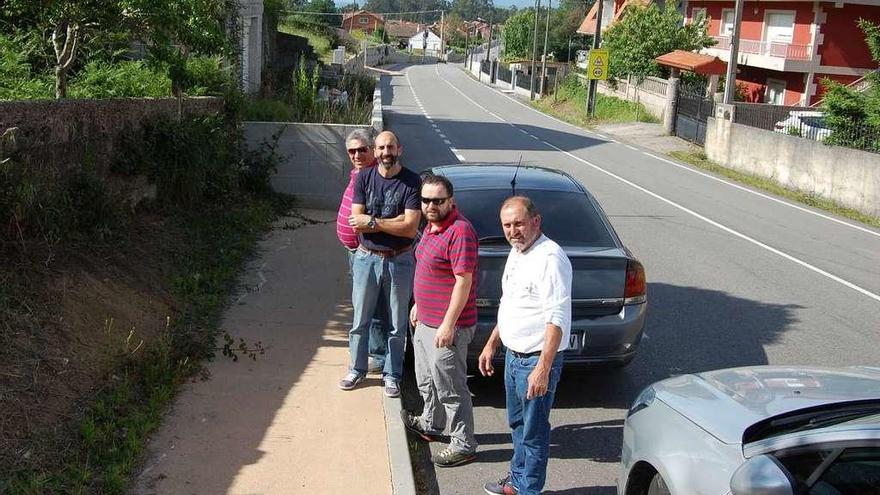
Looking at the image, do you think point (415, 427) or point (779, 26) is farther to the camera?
point (779, 26)

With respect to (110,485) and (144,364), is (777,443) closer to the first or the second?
(110,485)

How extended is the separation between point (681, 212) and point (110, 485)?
13703 mm

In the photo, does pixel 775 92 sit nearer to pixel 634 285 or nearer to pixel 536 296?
pixel 634 285

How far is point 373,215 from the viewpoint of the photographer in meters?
6.64

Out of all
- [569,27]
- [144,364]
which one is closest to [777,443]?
[144,364]

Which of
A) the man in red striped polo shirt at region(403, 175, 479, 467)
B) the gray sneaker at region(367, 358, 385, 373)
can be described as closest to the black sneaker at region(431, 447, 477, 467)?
the man in red striped polo shirt at region(403, 175, 479, 467)

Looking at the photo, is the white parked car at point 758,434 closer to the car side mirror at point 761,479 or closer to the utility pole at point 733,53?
the car side mirror at point 761,479

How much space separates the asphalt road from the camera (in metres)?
6.25

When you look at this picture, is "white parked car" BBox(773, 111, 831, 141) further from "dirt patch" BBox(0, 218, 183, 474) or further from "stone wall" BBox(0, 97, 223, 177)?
"dirt patch" BBox(0, 218, 183, 474)

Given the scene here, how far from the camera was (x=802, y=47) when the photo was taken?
139 feet

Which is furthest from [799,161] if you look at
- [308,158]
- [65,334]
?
[65,334]

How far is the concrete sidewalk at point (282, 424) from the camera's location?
5.28 m

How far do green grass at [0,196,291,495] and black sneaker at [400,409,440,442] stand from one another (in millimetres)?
1542

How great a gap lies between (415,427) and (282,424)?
0.85m
